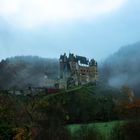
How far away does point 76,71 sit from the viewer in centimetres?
11144

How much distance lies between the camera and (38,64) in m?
132

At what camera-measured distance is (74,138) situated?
55125 mm

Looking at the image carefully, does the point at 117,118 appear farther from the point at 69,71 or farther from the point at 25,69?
the point at 25,69

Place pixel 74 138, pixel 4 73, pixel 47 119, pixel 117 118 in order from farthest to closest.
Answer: pixel 4 73 → pixel 117 118 → pixel 47 119 → pixel 74 138

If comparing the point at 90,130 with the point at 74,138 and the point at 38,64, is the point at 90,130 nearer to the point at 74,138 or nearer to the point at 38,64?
the point at 74,138

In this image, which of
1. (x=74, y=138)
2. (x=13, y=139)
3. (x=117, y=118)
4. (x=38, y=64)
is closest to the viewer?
(x=13, y=139)

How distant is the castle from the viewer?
107 metres

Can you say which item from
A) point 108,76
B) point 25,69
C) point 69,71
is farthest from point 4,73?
point 108,76

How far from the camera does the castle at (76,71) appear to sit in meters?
107

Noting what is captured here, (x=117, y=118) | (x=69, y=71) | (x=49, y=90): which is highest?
(x=69, y=71)

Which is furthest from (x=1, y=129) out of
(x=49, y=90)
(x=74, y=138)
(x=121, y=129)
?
(x=49, y=90)

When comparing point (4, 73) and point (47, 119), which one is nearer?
point (47, 119)

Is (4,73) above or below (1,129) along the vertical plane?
above

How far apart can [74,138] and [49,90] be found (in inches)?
1579
